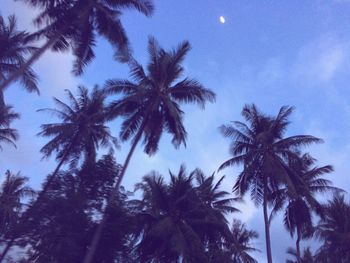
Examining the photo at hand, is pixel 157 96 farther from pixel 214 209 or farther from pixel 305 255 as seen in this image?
pixel 305 255

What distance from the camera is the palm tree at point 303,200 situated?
26.3m

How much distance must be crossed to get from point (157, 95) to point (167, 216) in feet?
26.1

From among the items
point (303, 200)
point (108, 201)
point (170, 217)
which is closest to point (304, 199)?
point (303, 200)

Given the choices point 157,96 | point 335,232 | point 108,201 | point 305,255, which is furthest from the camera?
point 305,255

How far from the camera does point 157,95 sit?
76.4 ft

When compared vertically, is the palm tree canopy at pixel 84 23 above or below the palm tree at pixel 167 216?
above

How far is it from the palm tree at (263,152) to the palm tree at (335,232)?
4.88 m

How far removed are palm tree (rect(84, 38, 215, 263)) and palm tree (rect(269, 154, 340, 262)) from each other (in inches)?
316

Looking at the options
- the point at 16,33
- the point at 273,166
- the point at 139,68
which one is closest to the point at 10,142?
the point at 16,33

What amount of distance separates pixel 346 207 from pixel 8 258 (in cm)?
2196

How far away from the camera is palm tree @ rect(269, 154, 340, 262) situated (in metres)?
26.3

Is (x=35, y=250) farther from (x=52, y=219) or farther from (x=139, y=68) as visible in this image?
(x=139, y=68)

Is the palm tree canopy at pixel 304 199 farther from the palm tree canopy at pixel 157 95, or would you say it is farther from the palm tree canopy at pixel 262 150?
the palm tree canopy at pixel 157 95

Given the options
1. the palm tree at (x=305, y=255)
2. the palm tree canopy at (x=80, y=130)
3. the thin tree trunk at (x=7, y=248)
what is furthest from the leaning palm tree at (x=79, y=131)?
the palm tree at (x=305, y=255)
